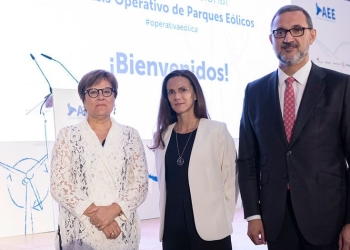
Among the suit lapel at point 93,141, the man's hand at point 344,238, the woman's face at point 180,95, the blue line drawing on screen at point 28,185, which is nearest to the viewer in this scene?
the man's hand at point 344,238

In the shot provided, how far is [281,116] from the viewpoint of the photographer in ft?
7.48

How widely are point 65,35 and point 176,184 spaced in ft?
9.24

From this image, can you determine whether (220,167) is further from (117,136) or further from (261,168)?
(117,136)

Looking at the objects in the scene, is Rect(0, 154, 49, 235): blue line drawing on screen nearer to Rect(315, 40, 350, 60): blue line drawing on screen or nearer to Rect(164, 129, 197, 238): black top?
Rect(164, 129, 197, 238): black top

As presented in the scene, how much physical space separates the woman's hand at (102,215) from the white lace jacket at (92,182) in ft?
0.08

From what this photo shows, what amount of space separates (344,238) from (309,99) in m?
0.57

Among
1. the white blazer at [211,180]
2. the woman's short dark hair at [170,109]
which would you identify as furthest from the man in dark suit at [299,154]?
the woman's short dark hair at [170,109]

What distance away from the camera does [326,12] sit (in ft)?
25.9

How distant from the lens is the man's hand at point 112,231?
232 centimetres

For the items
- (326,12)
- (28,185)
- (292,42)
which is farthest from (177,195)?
(326,12)

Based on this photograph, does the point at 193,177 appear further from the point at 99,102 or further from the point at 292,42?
the point at 292,42

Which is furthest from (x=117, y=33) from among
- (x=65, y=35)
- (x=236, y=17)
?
(x=236, y=17)

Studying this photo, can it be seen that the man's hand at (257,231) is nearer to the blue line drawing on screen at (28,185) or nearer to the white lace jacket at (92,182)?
the white lace jacket at (92,182)

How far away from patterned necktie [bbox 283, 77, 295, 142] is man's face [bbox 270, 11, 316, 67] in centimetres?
9
